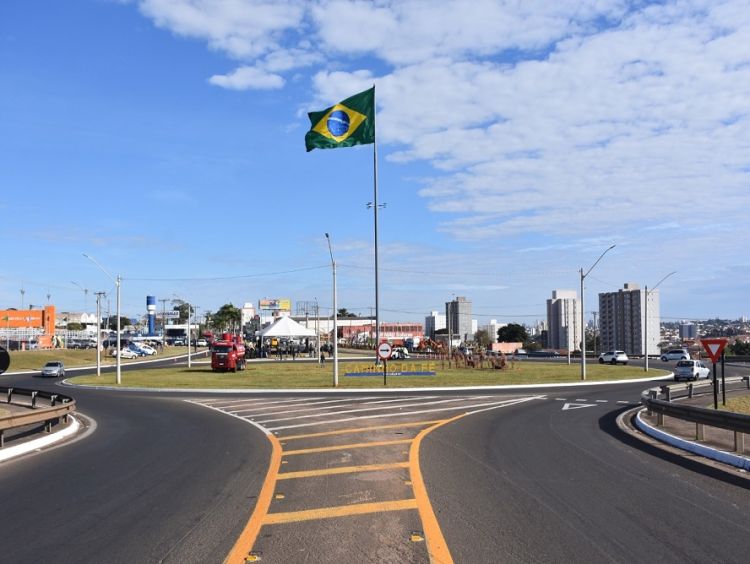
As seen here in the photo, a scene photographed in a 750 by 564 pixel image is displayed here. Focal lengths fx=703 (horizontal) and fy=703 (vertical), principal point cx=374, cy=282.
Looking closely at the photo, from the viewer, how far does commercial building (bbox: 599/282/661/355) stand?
123 m

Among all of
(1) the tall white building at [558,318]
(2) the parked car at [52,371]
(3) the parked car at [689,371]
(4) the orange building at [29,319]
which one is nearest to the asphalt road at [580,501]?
(3) the parked car at [689,371]

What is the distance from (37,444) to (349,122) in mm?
33050

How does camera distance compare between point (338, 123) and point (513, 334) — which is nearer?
point (338, 123)

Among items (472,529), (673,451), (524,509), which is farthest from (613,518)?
(673,451)

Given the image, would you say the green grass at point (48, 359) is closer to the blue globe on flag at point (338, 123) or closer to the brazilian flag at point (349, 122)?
the brazilian flag at point (349, 122)

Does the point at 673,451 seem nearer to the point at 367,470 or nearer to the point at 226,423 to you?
the point at 367,470

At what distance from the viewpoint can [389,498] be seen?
9.73 meters

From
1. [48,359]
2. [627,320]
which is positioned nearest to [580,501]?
[48,359]

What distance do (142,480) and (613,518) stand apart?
732 centimetres

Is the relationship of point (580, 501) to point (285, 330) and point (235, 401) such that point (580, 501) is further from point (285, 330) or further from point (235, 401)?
point (285, 330)

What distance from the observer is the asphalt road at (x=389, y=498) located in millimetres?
7316

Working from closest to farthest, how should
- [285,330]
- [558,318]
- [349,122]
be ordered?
[349,122] < [285,330] < [558,318]

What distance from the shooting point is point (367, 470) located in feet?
39.4

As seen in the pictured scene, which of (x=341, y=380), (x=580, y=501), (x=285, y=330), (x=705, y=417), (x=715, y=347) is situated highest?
(x=715, y=347)
